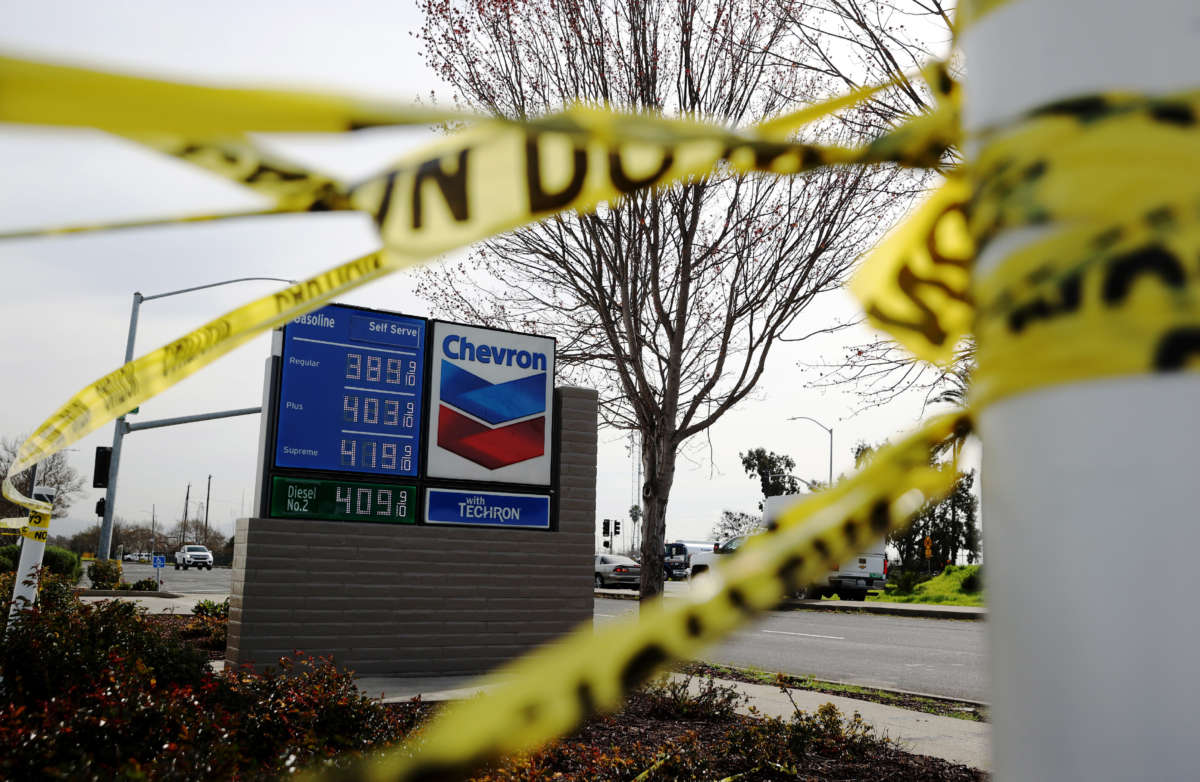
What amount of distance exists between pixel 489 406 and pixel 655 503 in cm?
268

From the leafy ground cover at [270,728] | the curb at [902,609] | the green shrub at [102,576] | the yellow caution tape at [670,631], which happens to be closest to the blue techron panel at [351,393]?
the leafy ground cover at [270,728]

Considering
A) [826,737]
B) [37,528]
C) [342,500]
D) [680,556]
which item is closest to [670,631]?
[826,737]

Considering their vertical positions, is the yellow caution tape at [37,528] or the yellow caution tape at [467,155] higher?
the yellow caution tape at [467,155]

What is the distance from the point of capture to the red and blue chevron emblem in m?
11.0

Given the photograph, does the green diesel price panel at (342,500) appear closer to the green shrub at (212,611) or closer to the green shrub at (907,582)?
the green shrub at (212,611)

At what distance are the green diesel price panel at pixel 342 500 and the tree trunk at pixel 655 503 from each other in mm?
3210

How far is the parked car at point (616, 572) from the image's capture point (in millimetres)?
35031

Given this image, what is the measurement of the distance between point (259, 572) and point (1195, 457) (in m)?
10.6

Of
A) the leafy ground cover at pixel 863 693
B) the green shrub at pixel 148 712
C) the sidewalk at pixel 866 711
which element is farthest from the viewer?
the leafy ground cover at pixel 863 693

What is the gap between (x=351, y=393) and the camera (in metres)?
10.4

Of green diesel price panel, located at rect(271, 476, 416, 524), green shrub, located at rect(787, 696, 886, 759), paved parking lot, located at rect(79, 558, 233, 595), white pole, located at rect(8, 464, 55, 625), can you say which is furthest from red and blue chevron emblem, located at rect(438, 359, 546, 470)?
paved parking lot, located at rect(79, 558, 233, 595)

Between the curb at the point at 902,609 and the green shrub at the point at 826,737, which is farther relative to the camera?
the curb at the point at 902,609

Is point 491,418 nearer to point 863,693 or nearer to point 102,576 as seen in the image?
point 863,693

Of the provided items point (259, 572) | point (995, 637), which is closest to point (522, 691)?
point (995, 637)
